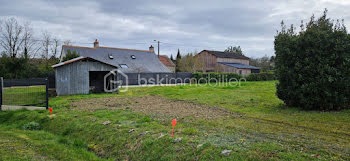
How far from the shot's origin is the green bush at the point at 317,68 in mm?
8266

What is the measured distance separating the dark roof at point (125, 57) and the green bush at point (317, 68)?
86.2ft

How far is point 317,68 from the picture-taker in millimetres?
8516

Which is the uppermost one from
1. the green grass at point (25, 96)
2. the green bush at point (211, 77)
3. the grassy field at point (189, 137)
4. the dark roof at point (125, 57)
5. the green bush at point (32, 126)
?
the dark roof at point (125, 57)

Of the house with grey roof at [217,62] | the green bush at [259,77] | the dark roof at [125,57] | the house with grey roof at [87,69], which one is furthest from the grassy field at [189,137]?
the house with grey roof at [217,62]

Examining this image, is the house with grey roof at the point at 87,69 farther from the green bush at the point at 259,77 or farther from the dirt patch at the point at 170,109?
the green bush at the point at 259,77

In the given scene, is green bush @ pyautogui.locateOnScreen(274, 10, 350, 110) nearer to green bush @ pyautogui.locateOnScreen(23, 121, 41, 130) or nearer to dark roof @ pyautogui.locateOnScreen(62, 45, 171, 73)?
green bush @ pyautogui.locateOnScreen(23, 121, 41, 130)

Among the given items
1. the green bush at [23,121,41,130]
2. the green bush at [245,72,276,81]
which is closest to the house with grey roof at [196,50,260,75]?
the green bush at [245,72,276,81]

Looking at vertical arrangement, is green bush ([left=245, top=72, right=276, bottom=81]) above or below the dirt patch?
above

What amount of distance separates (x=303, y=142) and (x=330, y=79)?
14.0 ft

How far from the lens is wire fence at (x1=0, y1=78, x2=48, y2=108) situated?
12.3 metres

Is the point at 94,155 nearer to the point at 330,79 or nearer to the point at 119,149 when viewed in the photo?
the point at 119,149

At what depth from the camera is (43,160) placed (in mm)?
5258

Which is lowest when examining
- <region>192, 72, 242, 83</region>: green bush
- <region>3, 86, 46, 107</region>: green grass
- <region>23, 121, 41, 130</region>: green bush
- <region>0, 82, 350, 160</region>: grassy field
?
<region>23, 121, 41, 130</region>: green bush

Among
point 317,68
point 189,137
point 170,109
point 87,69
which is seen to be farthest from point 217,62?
point 189,137
